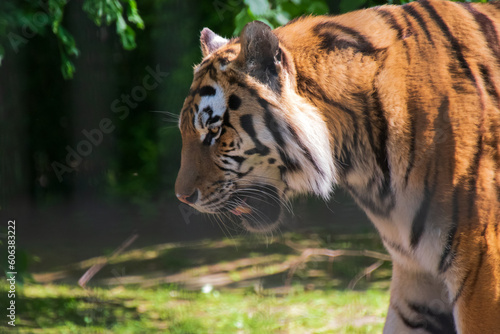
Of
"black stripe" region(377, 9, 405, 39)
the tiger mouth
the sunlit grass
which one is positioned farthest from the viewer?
the sunlit grass

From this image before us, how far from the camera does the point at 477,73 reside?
1.26 meters

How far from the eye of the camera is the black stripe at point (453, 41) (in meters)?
1.26

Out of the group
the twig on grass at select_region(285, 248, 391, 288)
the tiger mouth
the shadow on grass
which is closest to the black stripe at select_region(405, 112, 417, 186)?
the tiger mouth

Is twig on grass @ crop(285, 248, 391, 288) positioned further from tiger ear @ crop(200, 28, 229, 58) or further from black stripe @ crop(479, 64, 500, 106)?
black stripe @ crop(479, 64, 500, 106)

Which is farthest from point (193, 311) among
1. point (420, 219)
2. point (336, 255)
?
point (420, 219)

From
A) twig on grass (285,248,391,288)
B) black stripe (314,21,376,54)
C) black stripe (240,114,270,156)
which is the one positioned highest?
black stripe (314,21,376,54)

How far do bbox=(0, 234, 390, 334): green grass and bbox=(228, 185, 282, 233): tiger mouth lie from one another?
0.81 metres

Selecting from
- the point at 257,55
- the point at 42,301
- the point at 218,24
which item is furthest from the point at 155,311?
the point at 257,55

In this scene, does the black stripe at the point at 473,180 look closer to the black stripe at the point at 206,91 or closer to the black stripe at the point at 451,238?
the black stripe at the point at 451,238

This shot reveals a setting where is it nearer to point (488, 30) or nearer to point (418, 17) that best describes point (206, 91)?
point (418, 17)

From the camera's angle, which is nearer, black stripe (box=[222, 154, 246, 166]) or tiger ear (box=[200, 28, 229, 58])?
black stripe (box=[222, 154, 246, 166])

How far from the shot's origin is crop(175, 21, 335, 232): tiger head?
50.8 inches

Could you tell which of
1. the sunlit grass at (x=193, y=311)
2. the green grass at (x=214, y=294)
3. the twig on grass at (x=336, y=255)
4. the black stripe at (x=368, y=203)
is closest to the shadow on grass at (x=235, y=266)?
the green grass at (x=214, y=294)

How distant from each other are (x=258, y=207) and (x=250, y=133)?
0.74ft
